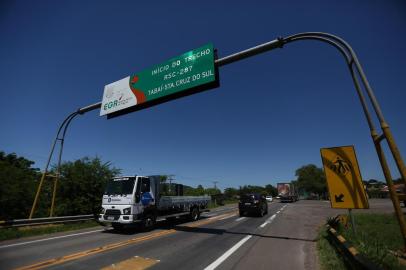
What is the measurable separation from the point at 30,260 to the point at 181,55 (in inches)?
365

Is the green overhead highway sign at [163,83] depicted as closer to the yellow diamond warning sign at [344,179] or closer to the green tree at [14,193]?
the yellow diamond warning sign at [344,179]

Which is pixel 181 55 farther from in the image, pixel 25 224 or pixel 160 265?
pixel 25 224

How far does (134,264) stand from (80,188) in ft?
45.1

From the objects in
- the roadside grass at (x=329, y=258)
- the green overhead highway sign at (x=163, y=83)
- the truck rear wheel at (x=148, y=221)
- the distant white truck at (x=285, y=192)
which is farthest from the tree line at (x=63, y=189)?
the distant white truck at (x=285, y=192)

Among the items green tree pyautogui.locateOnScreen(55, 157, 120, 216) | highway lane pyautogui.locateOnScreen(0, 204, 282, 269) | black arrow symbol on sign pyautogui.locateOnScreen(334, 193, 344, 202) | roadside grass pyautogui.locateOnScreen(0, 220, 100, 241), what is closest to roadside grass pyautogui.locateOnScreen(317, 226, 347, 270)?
black arrow symbol on sign pyautogui.locateOnScreen(334, 193, 344, 202)

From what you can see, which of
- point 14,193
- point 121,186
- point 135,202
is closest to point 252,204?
point 135,202

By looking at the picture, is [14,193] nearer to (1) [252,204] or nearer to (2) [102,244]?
(2) [102,244]

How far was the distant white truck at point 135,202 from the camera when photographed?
1227 cm

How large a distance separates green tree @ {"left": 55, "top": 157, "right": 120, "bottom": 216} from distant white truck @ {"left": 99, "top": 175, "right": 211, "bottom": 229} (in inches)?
236

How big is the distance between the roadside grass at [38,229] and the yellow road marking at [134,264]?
268 inches

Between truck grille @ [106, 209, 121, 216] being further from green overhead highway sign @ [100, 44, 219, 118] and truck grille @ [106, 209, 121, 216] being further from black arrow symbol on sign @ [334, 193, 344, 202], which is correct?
black arrow symbol on sign @ [334, 193, 344, 202]

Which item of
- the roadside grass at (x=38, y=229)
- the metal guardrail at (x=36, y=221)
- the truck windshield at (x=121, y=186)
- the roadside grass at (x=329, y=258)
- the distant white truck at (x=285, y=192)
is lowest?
the roadside grass at (x=329, y=258)

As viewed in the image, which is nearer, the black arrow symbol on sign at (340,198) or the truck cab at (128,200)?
the black arrow symbol on sign at (340,198)

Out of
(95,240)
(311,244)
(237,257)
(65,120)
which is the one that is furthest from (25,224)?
(311,244)
